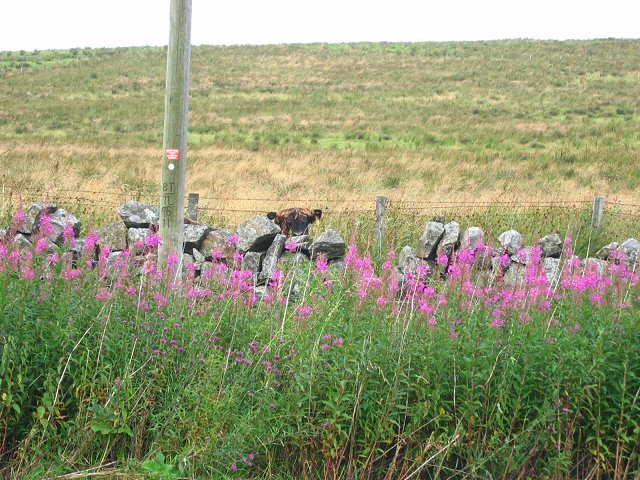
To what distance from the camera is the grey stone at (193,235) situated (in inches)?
354

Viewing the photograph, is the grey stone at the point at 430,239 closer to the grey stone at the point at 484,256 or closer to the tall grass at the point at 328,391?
the grey stone at the point at 484,256

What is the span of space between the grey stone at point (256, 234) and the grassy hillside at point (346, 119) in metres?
7.04

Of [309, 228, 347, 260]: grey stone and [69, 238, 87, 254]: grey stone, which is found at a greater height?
[309, 228, 347, 260]: grey stone

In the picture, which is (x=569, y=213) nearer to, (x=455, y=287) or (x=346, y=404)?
(x=455, y=287)

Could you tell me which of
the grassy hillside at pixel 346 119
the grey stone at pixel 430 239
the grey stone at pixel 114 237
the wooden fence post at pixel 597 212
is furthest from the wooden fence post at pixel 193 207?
the wooden fence post at pixel 597 212

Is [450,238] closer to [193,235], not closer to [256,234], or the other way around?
[256,234]

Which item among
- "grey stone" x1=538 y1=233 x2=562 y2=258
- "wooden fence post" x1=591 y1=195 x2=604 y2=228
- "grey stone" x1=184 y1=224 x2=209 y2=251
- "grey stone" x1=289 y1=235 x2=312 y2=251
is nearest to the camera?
"grey stone" x1=289 y1=235 x2=312 y2=251

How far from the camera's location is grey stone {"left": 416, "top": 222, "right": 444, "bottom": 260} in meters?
8.96

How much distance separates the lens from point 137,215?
9.15m

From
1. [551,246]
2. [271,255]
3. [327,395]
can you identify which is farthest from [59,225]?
[551,246]

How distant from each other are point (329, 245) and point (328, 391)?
435 centimetres

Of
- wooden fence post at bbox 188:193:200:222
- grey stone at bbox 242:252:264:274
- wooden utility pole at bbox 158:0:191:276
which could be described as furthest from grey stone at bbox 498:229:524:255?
wooden fence post at bbox 188:193:200:222

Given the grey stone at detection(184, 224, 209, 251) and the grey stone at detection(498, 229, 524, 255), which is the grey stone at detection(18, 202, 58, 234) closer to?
the grey stone at detection(184, 224, 209, 251)

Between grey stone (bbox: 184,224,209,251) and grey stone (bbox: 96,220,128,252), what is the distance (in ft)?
2.21
